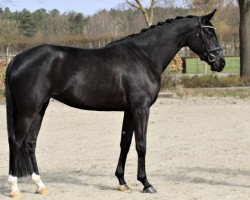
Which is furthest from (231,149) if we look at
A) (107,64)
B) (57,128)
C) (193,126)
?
(57,128)

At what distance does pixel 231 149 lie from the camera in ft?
31.2

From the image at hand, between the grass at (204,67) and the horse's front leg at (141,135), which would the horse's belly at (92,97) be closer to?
the horse's front leg at (141,135)

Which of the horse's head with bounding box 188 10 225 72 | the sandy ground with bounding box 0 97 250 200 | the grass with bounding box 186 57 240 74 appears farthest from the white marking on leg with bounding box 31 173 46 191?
the grass with bounding box 186 57 240 74

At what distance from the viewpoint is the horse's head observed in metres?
6.91

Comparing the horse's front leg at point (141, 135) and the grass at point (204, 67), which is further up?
the horse's front leg at point (141, 135)

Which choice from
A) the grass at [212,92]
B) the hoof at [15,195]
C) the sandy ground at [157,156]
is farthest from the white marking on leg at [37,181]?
the grass at [212,92]

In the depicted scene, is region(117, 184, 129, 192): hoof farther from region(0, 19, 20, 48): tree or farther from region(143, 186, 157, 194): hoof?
region(0, 19, 20, 48): tree

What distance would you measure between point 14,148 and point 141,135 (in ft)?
5.06

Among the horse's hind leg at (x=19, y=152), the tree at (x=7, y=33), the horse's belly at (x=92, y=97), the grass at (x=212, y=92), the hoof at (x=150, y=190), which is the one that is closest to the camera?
the horse's hind leg at (x=19, y=152)

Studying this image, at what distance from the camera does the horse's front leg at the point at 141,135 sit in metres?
6.57

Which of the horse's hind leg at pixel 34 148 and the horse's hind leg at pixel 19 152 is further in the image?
the horse's hind leg at pixel 34 148

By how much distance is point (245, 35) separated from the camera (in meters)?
24.2

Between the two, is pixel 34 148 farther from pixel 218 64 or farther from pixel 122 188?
pixel 218 64

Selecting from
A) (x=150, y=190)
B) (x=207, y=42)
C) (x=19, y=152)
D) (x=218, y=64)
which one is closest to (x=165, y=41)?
(x=207, y=42)
